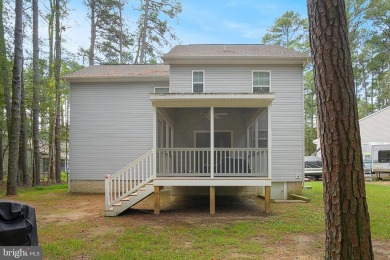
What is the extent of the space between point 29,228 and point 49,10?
1827 centimetres

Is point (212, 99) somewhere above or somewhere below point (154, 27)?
below

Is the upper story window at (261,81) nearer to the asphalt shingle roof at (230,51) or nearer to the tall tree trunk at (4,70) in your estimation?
the asphalt shingle roof at (230,51)

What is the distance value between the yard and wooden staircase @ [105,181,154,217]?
297mm

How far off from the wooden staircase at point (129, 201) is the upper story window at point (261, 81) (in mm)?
6462

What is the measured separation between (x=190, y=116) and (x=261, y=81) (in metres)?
3.34

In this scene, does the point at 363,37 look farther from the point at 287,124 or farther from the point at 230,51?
the point at 287,124

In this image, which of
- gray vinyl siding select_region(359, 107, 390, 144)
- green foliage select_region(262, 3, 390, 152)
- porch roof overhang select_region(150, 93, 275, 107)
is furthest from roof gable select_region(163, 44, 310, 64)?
green foliage select_region(262, 3, 390, 152)

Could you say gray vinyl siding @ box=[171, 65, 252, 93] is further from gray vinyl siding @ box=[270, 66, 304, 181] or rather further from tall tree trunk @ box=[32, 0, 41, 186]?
tall tree trunk @ box=[32, 0, 41, 186]

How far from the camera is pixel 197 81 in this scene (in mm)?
12641

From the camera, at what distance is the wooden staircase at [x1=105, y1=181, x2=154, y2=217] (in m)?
8.24

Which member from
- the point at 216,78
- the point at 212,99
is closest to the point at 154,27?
the point at 216,78

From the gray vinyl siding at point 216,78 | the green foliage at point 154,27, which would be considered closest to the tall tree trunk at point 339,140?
the gray vinyl siding at point 216,78

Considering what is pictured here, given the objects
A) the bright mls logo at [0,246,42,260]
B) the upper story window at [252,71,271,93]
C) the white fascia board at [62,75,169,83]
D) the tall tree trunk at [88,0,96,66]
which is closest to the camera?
the bright mls logo at [0,246,42,260]

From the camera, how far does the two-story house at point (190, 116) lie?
478 inches
